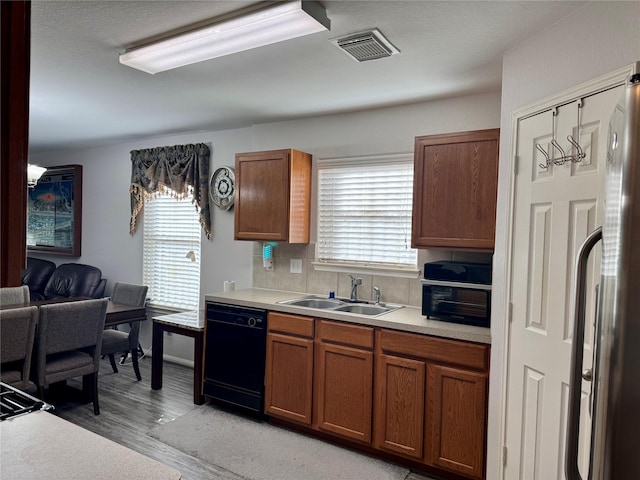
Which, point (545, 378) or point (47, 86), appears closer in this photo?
point (545, 378)

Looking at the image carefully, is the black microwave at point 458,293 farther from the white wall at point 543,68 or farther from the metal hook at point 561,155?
the metal hook at point 561,155

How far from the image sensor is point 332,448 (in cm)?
304

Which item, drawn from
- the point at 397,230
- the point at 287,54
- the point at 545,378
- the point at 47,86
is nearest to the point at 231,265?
the point at 397,230

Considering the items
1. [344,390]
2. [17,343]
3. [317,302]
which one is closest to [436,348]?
[344,390]

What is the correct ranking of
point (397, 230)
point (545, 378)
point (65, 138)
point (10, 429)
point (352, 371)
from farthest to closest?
point (65, 138) → point (397, 230) → point (352, 371) → point (545, 378) → point (10, 429)

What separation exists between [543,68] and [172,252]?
4163 millimetres

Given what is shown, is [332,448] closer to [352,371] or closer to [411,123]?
[352,371]

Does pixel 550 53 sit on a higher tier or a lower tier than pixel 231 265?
higher

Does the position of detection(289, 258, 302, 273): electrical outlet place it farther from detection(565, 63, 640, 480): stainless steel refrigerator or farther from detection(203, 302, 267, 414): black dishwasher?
detection(565, 63, 640, 480): stainless steel refrigerator

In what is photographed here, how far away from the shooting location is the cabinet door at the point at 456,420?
99.7 inches

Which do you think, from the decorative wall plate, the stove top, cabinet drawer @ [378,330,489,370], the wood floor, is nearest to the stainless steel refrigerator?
the stove top

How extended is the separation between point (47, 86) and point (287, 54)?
Result: 6.27 feet

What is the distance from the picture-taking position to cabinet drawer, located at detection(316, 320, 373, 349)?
290cm

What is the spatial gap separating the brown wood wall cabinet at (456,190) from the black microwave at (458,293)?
14cm
